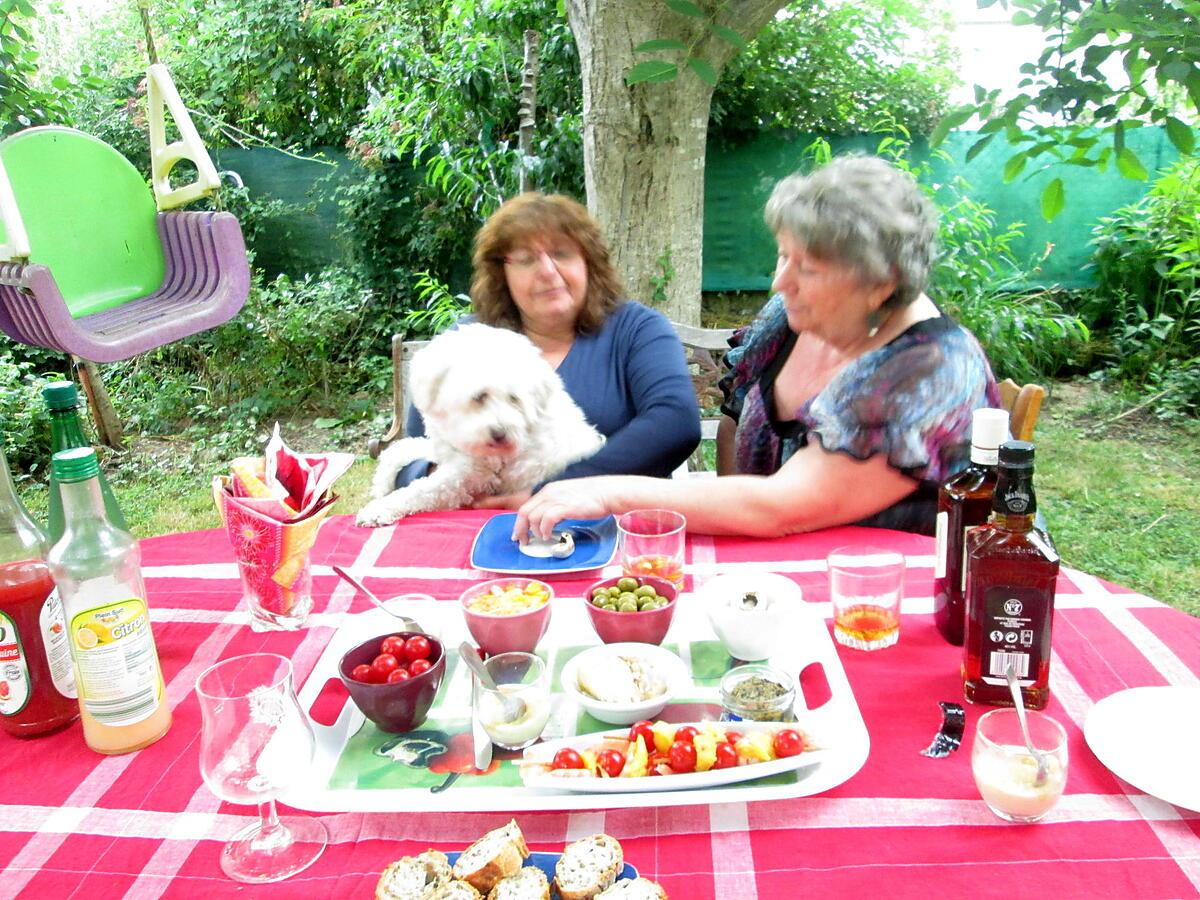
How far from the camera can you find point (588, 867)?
2.72 ft

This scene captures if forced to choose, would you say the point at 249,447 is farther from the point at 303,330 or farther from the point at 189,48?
the point at 189,48

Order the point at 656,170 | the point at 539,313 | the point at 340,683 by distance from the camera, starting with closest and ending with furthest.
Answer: the point at 340,683 → the point at 539,313 → the point at 656,170

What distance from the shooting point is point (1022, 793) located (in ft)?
2.99

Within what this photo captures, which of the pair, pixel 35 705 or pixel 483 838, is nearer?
pixel 483 838

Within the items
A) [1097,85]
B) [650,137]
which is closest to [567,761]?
[1097,85]

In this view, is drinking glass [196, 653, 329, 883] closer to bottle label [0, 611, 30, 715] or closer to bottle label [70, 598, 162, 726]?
bottle label [70, 598, 162, 726]

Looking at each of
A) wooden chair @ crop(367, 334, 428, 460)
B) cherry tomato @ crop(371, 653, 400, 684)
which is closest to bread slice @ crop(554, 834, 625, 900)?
cherry tomato @ crop(371, 653, 400, 684)

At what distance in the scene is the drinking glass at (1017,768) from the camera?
914 mm

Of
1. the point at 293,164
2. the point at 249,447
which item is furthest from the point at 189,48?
the point at 249,447

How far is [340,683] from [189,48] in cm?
860

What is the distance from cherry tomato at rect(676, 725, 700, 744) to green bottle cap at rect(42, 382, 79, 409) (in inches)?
35.5

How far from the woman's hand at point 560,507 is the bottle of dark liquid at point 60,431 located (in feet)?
2.39

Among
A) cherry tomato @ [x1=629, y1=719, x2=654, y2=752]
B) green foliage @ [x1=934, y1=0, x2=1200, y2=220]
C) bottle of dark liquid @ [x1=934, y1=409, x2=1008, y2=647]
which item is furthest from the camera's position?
green foliage @ [x1=934, y1=0, x2=1200, y2=220]

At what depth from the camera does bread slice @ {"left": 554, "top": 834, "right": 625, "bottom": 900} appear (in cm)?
81
